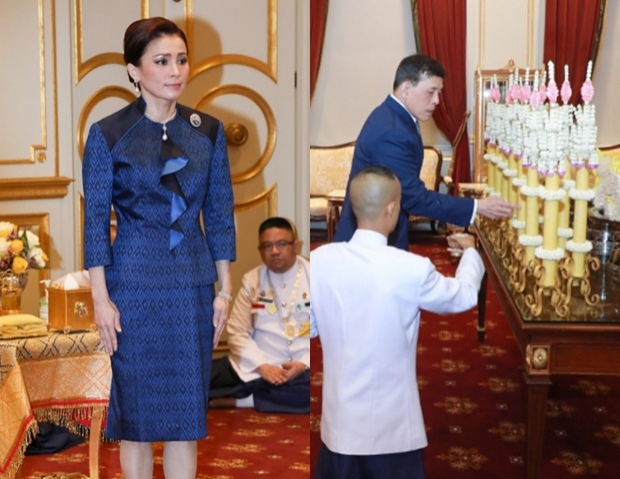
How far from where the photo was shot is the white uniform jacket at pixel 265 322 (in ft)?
9.57

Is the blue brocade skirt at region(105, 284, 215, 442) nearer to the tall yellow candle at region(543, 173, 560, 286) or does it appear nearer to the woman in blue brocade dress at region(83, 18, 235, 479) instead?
the woman in blue brocade dress at region(83, 18, 235, 479)

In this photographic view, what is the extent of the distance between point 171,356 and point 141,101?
0.53m

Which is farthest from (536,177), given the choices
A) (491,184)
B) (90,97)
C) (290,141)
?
(90,97)

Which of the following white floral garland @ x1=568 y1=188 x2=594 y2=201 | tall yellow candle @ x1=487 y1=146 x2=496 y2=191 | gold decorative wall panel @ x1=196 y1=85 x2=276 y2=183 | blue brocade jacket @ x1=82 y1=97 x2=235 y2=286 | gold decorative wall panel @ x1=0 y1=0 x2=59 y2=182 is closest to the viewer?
tall yellow candle @ x1=487 y1=146 x2=496 y2=191

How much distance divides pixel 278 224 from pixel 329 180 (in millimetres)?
918

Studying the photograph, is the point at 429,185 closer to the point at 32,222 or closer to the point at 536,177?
the point at 536,177

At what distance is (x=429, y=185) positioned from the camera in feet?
6.31

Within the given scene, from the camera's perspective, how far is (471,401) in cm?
236

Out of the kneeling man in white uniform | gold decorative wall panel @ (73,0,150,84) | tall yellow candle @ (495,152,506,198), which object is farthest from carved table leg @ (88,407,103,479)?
tall yellow candle @ (495,152,506,198)

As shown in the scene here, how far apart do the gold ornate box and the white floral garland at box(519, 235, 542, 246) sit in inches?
46.6

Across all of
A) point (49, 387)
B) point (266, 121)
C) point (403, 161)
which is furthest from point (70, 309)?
point (403, 161)

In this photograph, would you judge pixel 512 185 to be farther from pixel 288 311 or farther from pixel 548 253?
pixel 288 311

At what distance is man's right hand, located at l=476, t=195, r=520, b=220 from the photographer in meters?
1.98

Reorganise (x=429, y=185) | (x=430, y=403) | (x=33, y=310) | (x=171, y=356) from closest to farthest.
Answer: (x=429, y=185), (x=430, y=403), (x=171, y=356), (x=33, y=310)
